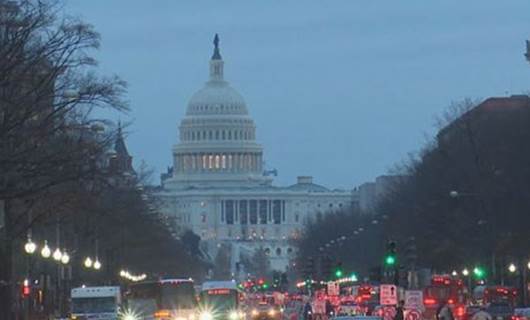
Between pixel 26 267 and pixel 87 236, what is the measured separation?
70.0 ft

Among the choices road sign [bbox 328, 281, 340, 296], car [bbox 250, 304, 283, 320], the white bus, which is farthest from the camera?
road sign [bbox 328, 281, 340, 296]

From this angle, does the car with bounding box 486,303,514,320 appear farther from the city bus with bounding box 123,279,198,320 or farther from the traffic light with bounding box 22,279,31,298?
the traffic light with bounding box 22,279,31,298

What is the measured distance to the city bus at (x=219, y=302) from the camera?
94.6 metres

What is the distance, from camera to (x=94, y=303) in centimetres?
8525

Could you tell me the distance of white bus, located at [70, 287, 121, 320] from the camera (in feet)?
277

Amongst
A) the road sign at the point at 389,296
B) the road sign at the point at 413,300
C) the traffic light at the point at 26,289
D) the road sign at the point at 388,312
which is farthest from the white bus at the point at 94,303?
the road sign at the point at 413,300

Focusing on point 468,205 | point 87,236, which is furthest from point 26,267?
point 468,205

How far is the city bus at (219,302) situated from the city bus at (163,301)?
596 mm

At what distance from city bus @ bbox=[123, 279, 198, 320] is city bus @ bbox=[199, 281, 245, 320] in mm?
596

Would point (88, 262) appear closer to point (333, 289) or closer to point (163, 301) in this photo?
point (333, 289)

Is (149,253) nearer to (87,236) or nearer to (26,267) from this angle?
(87,236)

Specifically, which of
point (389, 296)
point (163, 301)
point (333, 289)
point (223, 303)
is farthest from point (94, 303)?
point (333, 289)

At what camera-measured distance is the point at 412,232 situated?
422 ft

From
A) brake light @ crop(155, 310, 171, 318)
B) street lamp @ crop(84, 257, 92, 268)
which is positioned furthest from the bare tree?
street lamp @ crop(84, 257, 92, 268)
